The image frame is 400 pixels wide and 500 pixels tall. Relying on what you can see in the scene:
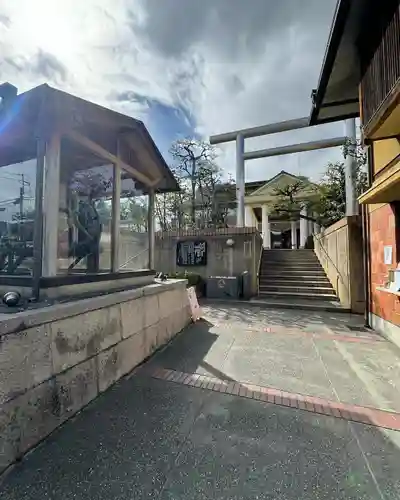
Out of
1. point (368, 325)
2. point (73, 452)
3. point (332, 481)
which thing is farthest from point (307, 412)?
point (368, 325)

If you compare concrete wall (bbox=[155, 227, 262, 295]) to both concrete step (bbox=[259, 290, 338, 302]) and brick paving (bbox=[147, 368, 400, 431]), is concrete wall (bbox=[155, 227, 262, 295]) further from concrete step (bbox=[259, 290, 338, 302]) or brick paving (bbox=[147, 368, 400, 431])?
brick paving (bbox=[147, 368, 400, 431])

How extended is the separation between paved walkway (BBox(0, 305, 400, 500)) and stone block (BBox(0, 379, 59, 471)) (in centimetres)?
9

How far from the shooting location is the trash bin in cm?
923

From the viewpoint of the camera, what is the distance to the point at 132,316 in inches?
139

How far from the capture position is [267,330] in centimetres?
548

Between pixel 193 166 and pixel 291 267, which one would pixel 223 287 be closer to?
pixel 291 267

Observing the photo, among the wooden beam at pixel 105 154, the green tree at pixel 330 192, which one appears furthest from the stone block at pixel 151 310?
the green tree at pixel 330 192

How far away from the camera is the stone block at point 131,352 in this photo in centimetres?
325

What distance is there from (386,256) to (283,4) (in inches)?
212

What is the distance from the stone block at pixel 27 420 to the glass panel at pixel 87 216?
1.72m

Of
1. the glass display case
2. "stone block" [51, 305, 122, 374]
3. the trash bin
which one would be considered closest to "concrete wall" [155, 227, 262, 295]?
the trash bin

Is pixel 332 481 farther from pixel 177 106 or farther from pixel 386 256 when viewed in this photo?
pixel 177 106

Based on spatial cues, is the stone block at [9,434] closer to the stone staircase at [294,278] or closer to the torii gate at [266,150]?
the stone staircase at [294,278]

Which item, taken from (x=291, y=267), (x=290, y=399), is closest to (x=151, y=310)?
(x=290, y=399)
